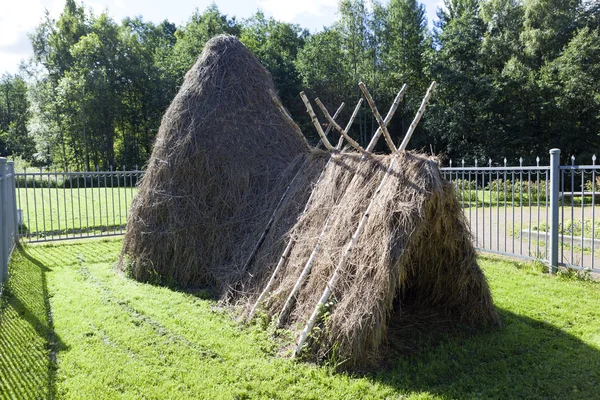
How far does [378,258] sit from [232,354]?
1.84 metres

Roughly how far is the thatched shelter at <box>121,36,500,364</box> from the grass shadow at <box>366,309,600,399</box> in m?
0.36

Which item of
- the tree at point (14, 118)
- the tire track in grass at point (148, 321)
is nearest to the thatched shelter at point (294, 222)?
the tire track in grass at point (148, 321)

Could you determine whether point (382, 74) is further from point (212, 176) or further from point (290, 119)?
point (212, 176)

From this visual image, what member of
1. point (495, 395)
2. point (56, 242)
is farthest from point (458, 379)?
point (56, 242)

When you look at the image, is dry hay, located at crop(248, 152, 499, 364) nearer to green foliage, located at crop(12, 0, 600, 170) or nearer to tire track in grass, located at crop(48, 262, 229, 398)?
tire track in grass, located at crop(48, 262, 229, 398)

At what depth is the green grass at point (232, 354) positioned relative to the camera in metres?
3.96

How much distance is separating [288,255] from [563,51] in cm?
2659

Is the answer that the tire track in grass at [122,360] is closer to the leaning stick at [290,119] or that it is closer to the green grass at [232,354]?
the green grass at [232,354]

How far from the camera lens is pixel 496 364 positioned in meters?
4.44

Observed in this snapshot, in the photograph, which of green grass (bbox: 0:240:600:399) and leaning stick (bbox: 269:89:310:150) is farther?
leaning stick (bbox: 269:89:310:150)

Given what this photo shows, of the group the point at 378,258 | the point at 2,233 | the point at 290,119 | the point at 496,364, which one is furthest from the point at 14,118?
the point at 496,364

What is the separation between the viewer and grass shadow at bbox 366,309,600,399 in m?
3.96

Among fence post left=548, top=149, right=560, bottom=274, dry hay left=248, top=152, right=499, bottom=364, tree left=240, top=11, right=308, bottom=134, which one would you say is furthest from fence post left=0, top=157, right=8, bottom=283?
tree left=240, top=11, right=308, bottom=134

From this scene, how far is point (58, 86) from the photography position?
3219 cm
